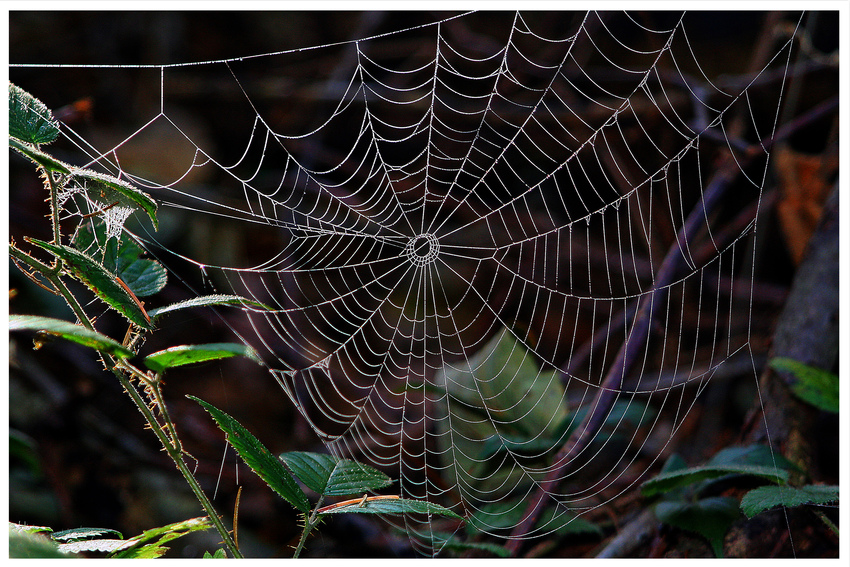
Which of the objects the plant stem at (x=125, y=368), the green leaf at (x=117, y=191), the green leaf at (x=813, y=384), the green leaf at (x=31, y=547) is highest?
the green leaf at (x=117, y=191)

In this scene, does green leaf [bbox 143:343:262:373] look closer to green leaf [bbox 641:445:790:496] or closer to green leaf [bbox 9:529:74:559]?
green leaf [bbox 9:529:74:559]

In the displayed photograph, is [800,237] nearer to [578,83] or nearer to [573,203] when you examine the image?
[573,203]

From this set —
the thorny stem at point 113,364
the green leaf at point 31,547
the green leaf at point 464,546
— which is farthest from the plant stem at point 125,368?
the green leaf at point 464,546

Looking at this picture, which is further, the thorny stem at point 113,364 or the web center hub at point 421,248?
the web center hub at point 421,248

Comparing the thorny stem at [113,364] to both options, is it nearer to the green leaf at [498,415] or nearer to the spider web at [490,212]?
the green leaf at [498,415]

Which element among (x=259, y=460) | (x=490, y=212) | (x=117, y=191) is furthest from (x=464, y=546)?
(x=490, y=212)

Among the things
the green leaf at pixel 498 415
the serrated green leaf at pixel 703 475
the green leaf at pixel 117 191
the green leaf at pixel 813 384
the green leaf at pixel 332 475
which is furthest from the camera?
the green leaf at pixel 498 415

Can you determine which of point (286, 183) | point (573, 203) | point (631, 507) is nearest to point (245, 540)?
point (631, 507)

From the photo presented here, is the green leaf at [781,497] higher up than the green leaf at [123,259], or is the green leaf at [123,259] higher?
the green leaf at [123,259]
